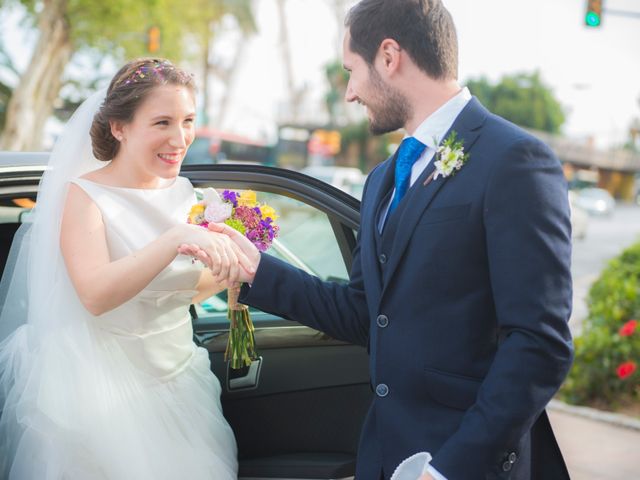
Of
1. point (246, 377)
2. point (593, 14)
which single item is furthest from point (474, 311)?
point (593, 14)

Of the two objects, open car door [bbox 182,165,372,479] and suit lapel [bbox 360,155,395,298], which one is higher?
suit lapel [bbox 360,155,395,298]

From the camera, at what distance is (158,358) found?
2281 mm

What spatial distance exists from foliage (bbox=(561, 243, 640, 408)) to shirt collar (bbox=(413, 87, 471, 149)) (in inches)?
156

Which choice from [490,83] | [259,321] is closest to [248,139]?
[259,321]

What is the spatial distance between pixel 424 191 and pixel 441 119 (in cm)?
21

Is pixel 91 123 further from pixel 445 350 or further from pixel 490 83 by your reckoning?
pixel 490 83

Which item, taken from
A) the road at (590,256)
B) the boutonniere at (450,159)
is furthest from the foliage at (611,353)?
the boutonniere at (450,159)

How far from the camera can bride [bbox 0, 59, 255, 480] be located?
207 cm

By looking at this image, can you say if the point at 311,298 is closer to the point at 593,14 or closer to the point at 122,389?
the point at 122,389

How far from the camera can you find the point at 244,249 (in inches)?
84.2

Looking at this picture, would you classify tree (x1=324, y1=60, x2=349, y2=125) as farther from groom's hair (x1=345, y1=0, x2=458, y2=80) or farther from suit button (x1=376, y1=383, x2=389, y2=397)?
suit button (x1=376, y1=383, x2=389, y2=397)

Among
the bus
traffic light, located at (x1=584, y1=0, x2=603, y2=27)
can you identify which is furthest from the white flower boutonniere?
the bus

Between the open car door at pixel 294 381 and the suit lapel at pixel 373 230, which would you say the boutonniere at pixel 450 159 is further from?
the open car door at pixel 294 381

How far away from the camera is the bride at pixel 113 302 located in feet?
6.81
